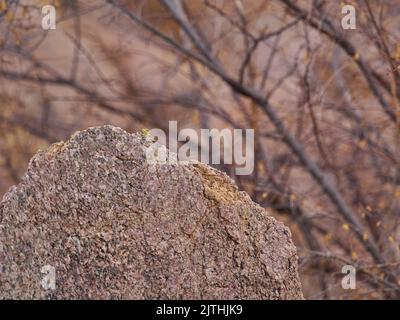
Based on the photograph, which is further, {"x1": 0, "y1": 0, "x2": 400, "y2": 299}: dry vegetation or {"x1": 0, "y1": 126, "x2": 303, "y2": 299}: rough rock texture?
{"x1": 0, "y1": 0, "x2": 400, "y2": 299}: dry vegetation

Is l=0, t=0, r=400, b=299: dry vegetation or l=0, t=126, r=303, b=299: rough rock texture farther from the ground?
l=0, t=0, r=400, b=299: dry vegetation

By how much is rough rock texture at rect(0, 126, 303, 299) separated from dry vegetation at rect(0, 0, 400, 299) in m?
2.21

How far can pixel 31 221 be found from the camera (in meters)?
3.12

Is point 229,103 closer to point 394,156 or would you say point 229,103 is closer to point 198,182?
point 394,156

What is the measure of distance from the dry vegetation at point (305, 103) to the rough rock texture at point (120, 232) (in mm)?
2212

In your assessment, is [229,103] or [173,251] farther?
[229,103]

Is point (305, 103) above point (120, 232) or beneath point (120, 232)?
above

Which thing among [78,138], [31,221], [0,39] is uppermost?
[0,39]

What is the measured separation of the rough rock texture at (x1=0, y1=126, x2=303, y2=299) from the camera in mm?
3096

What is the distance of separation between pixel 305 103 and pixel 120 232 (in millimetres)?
3534

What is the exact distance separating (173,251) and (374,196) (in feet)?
15.7

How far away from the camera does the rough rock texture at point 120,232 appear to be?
10.2ft

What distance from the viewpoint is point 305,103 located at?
643cm

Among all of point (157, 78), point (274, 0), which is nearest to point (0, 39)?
point (274, 0)
